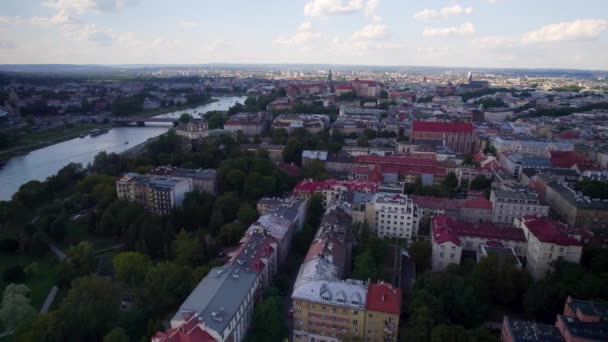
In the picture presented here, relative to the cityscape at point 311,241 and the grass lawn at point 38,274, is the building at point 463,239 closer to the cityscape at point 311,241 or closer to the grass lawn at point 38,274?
the cityscape at point 311,241

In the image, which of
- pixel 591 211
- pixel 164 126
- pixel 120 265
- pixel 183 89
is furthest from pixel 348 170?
pixel 183 89

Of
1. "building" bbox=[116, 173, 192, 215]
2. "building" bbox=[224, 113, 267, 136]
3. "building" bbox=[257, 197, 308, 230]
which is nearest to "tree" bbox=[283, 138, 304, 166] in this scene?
"building" bbox=[116, 173, 192, 215]

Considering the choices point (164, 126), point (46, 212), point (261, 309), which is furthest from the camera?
point (164, 126)

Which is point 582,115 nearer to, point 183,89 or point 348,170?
point 348,170

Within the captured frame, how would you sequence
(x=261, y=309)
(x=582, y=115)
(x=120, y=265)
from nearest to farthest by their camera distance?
1. (x=261, y=309)
2. (x=120, y=265)
3. (x=582, y=115)

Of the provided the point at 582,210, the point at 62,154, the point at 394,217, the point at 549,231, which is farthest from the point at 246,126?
the point at 549,231

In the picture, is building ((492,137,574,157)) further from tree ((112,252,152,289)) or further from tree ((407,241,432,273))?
tree ((112,252,152,289))
